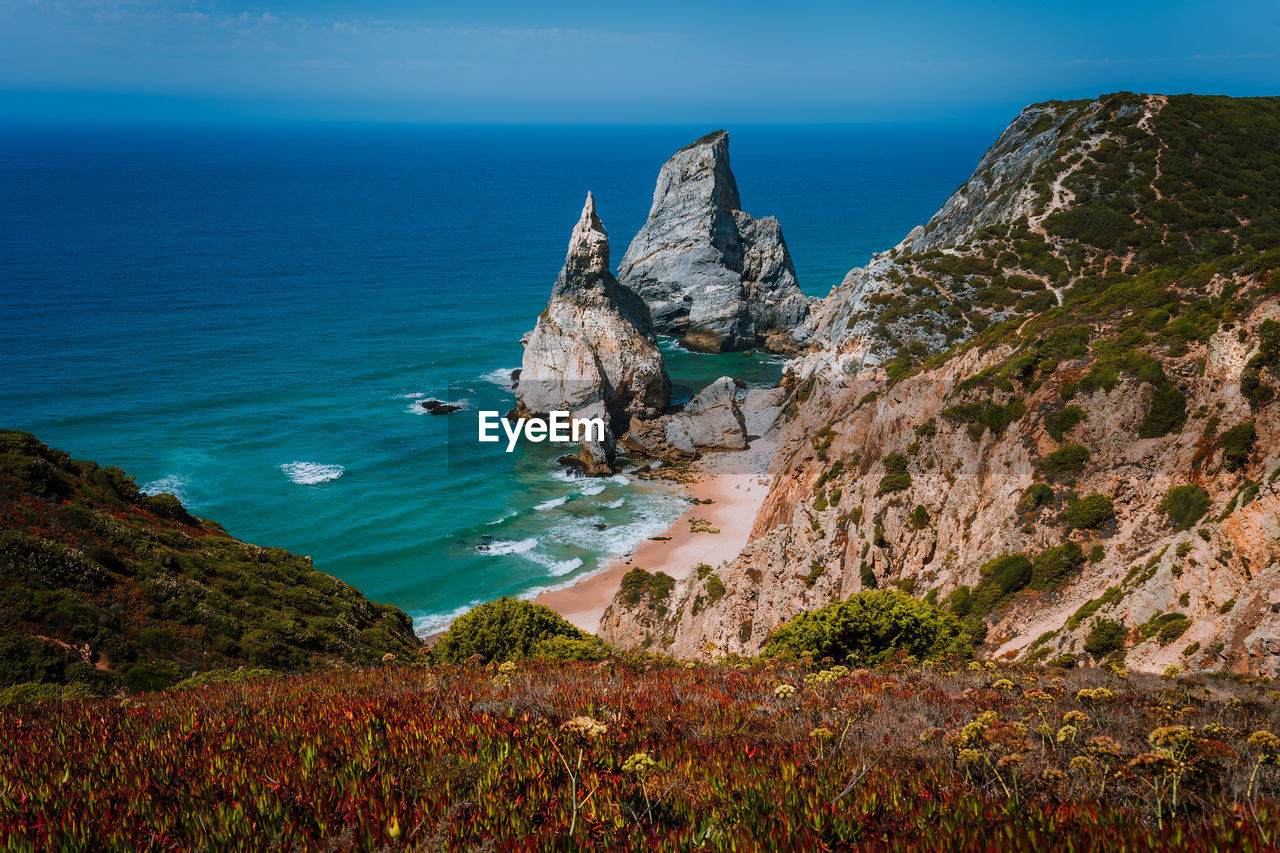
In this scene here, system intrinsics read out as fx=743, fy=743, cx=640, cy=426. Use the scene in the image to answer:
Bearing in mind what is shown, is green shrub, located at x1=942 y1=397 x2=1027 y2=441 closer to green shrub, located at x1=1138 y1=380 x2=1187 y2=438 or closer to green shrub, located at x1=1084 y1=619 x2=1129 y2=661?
green shrub, located at x1=1138 y1=380 x2=1187 y2=438

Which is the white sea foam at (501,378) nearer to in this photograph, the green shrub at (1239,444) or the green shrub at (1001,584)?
the green shrub at (1001,584)

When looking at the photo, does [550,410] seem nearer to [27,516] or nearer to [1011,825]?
[27,516]

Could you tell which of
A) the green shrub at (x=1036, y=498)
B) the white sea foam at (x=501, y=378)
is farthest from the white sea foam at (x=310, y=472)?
the green shrub at (x=1036, y=498)

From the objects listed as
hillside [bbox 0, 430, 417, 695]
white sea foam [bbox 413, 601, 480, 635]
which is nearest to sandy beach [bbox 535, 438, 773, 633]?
white sea foam [bbox 413, 601, 480, 635]

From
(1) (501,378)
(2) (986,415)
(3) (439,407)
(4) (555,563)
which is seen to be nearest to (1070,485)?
(2) (986,415)

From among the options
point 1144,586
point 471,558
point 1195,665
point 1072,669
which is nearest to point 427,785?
point 1072,669

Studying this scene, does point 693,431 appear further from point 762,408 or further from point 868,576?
point 868,576
